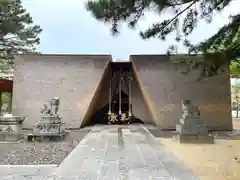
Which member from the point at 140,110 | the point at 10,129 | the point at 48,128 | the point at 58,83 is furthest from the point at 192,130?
Answer: the point at 58,83

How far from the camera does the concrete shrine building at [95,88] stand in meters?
9.35

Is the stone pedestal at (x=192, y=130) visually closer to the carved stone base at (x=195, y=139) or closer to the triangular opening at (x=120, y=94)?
the carved stone base at (x=195, y=139)

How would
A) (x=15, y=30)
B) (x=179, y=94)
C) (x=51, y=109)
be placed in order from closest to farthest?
(x=51, y=109)
(x=179, y=94)
(x=15, y=30)

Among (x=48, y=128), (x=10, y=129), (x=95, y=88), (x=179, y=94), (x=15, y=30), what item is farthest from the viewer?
(x=15, y=30)

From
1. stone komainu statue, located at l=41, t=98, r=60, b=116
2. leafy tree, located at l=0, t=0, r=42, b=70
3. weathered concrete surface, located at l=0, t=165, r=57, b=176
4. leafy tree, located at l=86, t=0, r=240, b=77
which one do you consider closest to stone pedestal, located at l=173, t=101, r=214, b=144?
leafy tree, located at l=86, t=0, r=240, b=77

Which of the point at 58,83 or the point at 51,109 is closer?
the point at 51,109

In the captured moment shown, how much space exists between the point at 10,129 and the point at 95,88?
393 centimetres

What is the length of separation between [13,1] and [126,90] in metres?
6.62

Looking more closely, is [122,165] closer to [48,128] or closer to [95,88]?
[48,128]

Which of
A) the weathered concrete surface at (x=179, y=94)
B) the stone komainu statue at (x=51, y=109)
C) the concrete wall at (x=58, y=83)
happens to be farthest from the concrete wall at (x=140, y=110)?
the stone komainu statue at (x=51, y=109)

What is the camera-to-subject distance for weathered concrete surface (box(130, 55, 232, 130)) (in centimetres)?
932

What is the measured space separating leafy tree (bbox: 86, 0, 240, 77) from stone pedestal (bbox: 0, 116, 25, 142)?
13.3ft

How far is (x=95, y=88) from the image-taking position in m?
9.66

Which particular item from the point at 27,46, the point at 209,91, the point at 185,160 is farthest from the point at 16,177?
the point at 27,46
